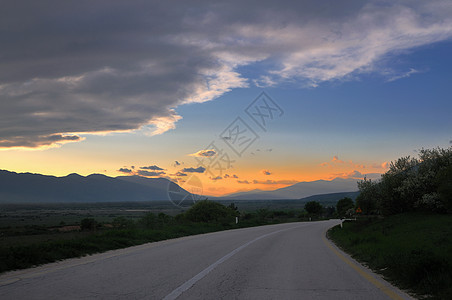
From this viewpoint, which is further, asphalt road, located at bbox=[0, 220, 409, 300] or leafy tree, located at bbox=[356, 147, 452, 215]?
leafy tree, located at bbox=[356, 147, 452, 215]

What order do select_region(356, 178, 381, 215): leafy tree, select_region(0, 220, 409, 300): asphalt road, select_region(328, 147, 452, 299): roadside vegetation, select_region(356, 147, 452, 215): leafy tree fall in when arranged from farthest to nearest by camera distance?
select_region(356, 178, 381, 215): leafy tree
select_region(356, 147, 452, 215): leafy tree
select_region(328, 147, 452, 299): roadside vegetation
select_region(0, 220, 409, 300): asphalt road

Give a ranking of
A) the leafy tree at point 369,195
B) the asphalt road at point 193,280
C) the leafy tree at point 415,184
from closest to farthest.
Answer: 1. the asphalt road at point 193,280
2. the leafy tree at point 415,184
3. the leafy tree at point 369,195

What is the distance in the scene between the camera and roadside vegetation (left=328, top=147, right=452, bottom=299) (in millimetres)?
8195

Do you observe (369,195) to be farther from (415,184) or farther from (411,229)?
(411,229)

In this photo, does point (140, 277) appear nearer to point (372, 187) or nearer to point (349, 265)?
point (349, 265)

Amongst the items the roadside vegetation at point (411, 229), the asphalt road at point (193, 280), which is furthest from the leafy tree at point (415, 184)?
the asphalt road at point (193, 280)

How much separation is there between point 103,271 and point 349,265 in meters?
7.04

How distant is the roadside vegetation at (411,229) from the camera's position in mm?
8195

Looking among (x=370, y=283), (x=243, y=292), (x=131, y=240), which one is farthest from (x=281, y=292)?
(x=131, y=240)

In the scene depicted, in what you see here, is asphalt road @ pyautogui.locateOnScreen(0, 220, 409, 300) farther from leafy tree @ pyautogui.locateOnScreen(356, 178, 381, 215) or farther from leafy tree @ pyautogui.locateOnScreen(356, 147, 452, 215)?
leafy tree @ pyautogui.locateOnScreen(356, 178, 381, 215)

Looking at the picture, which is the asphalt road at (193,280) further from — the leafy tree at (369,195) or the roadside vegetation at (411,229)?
the leafy tree at (369,195)

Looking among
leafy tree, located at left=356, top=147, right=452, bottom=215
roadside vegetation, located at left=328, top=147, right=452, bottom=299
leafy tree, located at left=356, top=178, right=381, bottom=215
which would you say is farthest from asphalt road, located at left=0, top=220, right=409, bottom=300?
leafy tree, located at left=356, top=178, right=381, bottom=215

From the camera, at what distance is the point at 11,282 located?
7922 mm

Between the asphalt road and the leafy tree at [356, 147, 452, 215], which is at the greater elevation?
the leafy tree at [356, 147, 452, 215]
